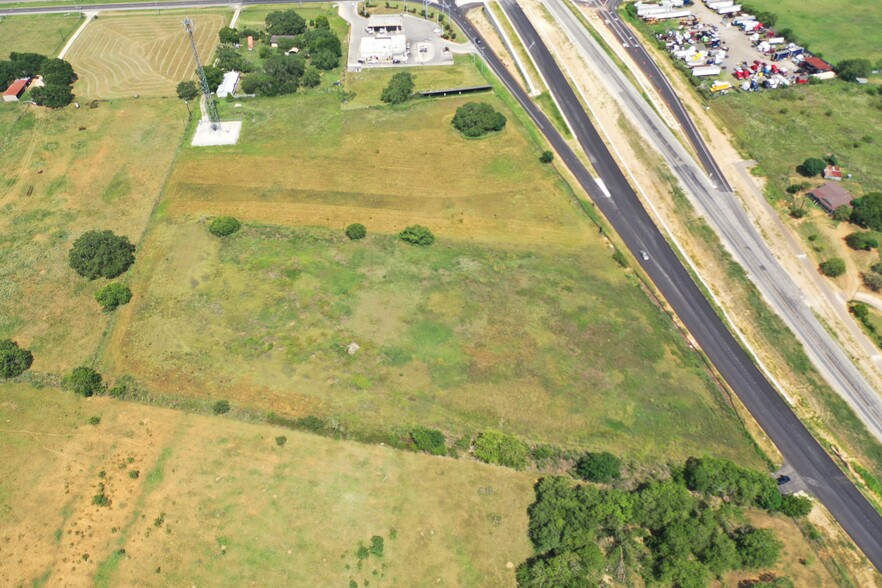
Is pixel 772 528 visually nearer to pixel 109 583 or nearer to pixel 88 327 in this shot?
pixel 109 583

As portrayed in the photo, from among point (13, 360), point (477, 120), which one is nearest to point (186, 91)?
point (477, 120)

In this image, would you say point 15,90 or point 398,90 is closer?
point 398,90

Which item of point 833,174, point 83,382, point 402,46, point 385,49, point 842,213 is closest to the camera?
point 83,382

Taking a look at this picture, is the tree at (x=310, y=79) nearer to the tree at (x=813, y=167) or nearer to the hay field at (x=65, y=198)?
the hay field at (x=65, y=198)

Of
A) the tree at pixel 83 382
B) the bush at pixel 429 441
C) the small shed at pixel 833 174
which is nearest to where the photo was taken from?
the bush at pixel 429 441

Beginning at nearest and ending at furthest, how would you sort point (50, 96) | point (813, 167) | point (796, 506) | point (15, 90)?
point (796, 506) → point (813, 167) → point (50, 96) → point (15, 90)

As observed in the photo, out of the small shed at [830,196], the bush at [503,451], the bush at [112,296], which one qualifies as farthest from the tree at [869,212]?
the bush at [112,296]

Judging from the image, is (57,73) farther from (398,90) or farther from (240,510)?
(240,510)

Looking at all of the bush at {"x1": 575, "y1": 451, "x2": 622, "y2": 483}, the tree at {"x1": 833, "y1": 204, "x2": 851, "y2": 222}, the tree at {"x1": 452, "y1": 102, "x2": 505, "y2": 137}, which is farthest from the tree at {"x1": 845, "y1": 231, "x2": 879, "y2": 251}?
the tree at {"x1": 452, "y1": 102, "x2": 505, "y2": 137}
